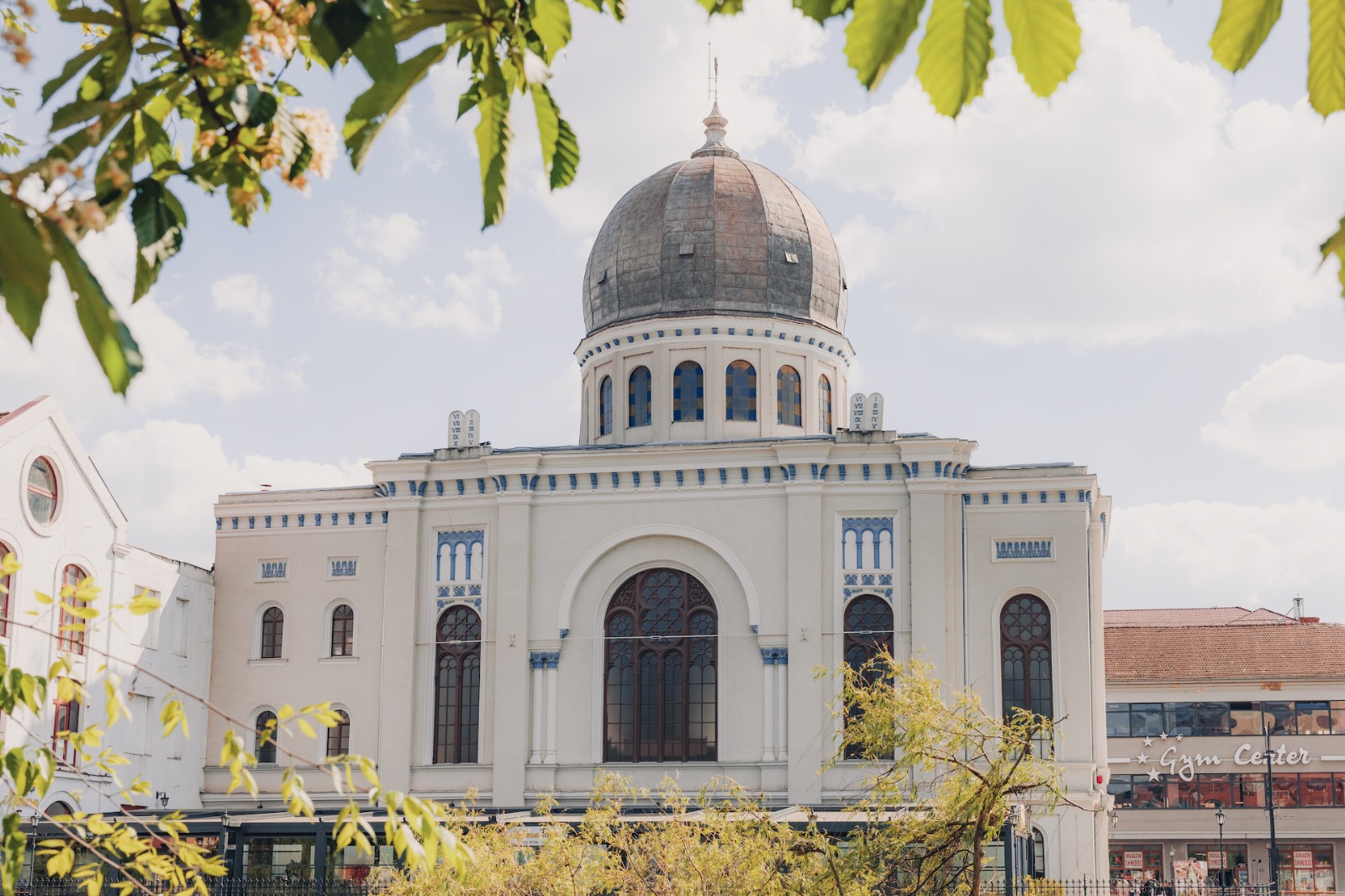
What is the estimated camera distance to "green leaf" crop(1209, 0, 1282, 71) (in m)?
2.09

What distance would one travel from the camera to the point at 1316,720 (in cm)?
4688

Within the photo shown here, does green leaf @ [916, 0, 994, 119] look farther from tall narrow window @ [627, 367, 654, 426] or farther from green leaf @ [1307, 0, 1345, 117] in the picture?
tall narrow window @ [627, 367, 654, 426]

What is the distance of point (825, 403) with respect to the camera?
32.8 m

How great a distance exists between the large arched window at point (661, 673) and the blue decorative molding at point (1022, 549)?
512cm

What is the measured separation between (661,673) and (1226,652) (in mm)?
25520

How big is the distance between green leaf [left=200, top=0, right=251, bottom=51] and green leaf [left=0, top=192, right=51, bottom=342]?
0.46 meters

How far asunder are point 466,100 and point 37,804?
4.23 meters

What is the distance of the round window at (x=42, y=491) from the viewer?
2608 centimetres

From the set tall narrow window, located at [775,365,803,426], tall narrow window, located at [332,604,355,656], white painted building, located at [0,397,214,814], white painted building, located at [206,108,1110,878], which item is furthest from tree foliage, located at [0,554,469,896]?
tall narrow window, located at [775,365,803,426]

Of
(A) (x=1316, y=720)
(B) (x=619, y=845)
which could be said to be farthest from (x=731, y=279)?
(A) (x=1316, y=720)

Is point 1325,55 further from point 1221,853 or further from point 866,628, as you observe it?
point 1221,853

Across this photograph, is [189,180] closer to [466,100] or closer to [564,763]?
[466,100]

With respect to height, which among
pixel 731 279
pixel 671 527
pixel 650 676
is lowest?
pixel 650 676

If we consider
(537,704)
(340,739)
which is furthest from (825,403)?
(340,739)
